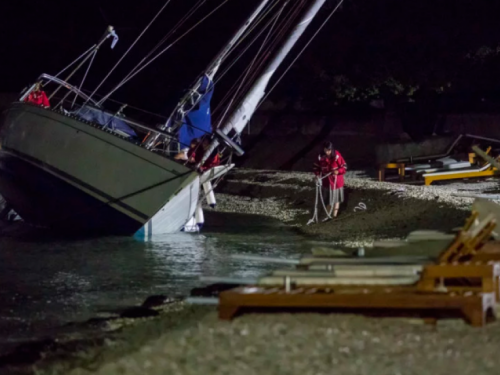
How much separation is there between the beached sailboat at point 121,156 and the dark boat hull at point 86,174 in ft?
0.06

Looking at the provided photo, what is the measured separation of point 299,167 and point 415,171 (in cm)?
926

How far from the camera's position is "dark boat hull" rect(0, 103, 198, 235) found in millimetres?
16266

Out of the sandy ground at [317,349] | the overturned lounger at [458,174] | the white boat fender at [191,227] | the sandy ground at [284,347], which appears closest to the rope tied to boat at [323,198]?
the white boat fender at [191,227]

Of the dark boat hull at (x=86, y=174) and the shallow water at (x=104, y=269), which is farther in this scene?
the dark boat hull at (x=86, y=174)

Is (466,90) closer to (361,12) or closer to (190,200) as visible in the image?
(361,12)

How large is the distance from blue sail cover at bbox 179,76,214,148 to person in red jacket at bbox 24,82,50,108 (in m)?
3.21

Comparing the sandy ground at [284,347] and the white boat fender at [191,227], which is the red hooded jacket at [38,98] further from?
the sandy ground at [284,347]

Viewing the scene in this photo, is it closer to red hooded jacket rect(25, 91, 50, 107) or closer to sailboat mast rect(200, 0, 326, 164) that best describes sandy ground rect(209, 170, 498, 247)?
sailboat mast rect(200, 0, 326, 164)

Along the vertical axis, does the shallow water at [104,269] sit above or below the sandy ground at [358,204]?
below

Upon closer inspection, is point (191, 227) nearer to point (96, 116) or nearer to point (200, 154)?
point (200, 154)

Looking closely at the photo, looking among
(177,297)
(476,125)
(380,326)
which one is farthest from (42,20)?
(380,326)

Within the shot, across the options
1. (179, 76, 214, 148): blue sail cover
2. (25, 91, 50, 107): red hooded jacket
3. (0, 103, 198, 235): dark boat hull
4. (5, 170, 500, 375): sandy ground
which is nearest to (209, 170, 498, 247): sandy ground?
(179, 76, 214, 148): blue sail cover

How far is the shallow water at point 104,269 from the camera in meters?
10.9

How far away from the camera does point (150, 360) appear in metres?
7.39
